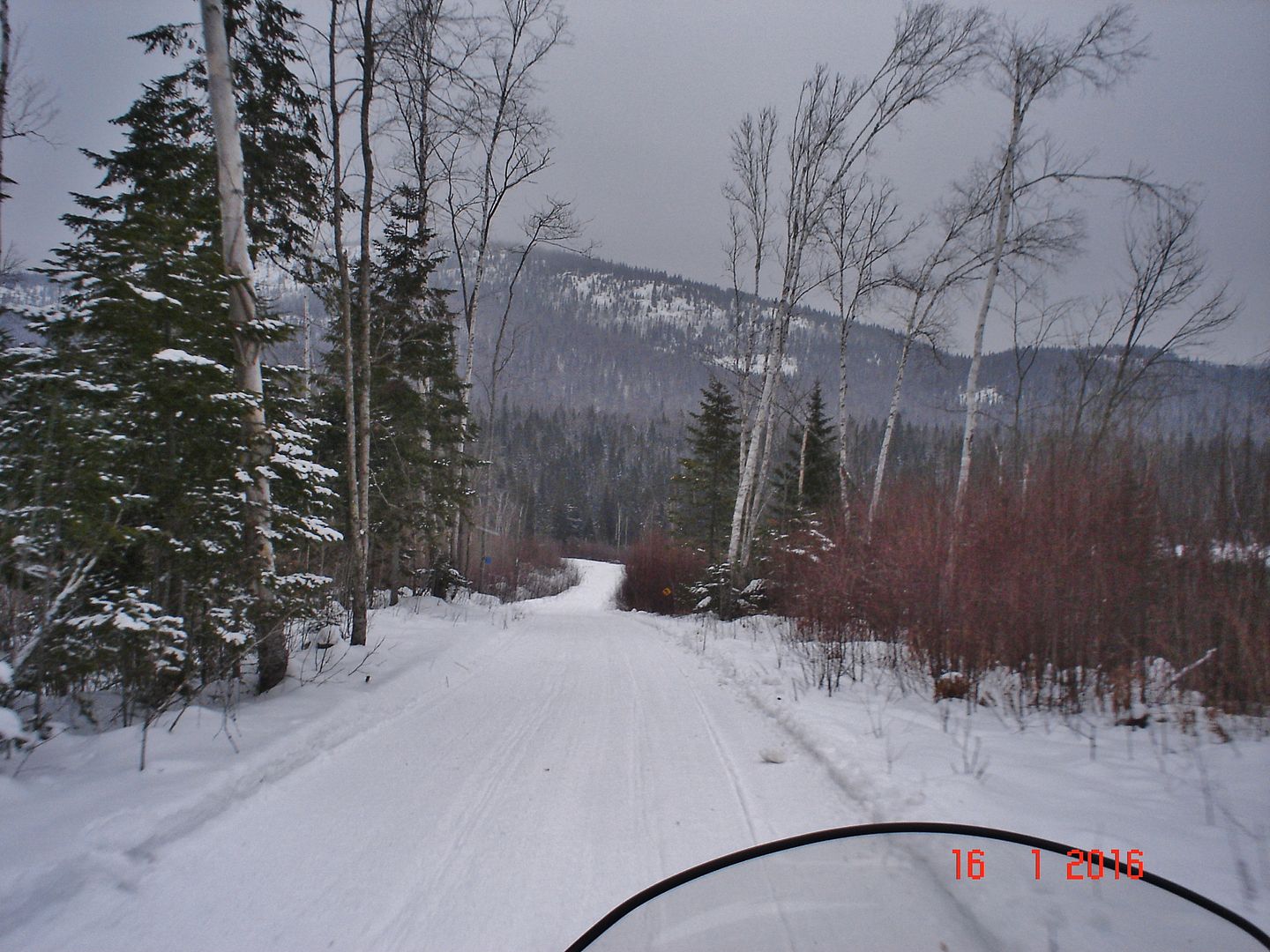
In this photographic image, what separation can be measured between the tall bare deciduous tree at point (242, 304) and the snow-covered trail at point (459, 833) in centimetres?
158

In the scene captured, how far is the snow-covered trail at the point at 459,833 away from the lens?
2.11 meters

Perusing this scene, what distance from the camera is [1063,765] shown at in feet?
11.0

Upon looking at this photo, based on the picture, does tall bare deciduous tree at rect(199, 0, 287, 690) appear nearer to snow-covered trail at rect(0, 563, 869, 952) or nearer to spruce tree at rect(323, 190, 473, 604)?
snow-covered trail at rect(0, 563, 869, 952)

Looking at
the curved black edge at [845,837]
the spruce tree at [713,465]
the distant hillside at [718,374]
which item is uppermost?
the distant hillside at [718,374]

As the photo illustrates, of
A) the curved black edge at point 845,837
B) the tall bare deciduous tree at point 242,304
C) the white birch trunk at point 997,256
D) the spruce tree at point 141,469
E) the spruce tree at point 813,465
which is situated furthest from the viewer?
the spruce tree at point 813,465

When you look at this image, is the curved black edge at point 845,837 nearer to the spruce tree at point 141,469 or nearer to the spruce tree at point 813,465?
the spruce tree at point 141,469

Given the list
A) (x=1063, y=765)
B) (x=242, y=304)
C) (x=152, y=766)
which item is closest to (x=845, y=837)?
(x=1063, y=765)

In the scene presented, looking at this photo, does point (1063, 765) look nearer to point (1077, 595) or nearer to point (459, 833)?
point (1077, 595)

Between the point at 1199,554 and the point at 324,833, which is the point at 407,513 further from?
the point at 1199,554

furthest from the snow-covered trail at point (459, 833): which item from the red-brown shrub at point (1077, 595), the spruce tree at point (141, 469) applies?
the red-brown shrub at point (1077, 595)

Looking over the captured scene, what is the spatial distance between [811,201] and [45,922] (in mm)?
14337

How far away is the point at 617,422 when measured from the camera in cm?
11769

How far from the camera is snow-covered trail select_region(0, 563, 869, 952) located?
2109 mm

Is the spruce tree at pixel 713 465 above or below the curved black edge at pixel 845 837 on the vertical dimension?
above
